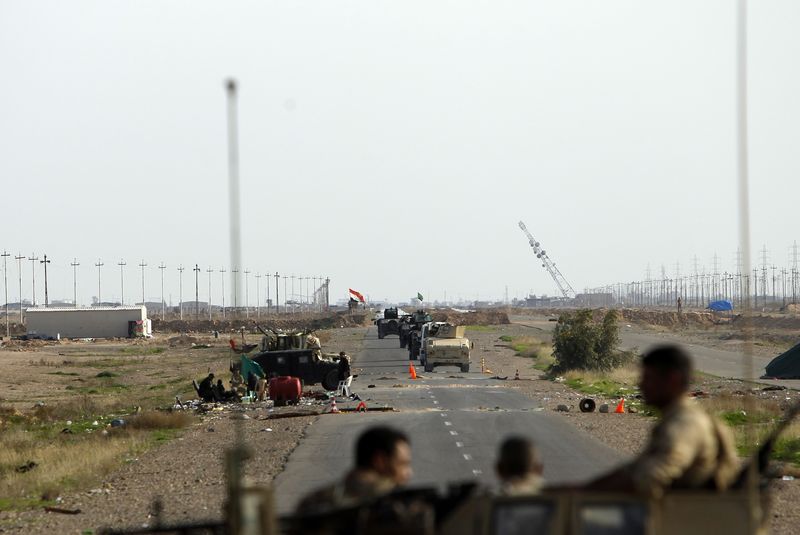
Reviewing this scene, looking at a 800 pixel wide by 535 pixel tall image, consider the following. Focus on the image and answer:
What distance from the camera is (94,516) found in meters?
19.9

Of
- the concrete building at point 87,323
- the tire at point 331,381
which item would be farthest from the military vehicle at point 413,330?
the concrete building at point 87,323

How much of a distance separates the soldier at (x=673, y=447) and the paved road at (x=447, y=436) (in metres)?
10.9

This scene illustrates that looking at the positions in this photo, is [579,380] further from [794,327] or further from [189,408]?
[794,327]

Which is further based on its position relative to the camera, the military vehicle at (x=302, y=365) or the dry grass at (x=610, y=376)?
the dry grass at (x=610, y=376)

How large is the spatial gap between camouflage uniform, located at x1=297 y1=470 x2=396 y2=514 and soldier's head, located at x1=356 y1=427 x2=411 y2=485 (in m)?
0.03

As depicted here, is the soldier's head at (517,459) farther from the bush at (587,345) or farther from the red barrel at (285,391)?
the bush at (587,345)

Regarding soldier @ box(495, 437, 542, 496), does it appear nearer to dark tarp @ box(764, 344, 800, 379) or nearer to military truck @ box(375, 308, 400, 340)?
dark tarp @ box(764, 344, 800, 379)

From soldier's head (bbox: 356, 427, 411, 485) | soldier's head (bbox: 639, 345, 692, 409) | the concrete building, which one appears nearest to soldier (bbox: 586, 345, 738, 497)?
soldier's head (bbox: 639, 345, 692, 409)

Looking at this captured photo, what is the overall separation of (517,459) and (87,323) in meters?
144

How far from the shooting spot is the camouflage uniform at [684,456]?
240 inches

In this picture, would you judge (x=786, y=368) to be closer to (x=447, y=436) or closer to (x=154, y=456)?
(x=447, y=436)

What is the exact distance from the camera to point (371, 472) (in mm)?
6336

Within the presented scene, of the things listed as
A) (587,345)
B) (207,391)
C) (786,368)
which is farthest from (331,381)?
(786,368)

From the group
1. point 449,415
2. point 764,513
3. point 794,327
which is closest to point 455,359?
point 449,415
